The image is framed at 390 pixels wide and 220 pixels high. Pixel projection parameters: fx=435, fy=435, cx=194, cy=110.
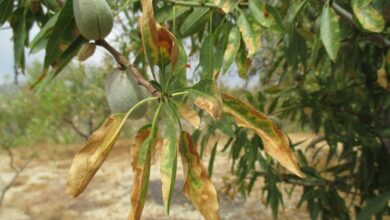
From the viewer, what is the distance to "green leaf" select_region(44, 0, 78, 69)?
1.95 feet

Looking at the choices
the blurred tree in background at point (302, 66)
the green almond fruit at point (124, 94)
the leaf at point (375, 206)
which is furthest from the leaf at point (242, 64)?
the leaf at point (375, 206)

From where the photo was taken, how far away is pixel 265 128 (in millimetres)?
489

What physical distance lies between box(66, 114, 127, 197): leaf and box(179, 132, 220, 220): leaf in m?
0.09

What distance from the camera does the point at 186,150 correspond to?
52 centimetres

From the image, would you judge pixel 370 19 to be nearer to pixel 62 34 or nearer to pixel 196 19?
pixel 196 19

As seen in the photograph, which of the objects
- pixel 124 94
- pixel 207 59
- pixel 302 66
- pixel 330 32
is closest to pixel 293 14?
pixel 330 32

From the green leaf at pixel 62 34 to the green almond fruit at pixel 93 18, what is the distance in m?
0.03

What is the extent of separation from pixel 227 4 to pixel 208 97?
288 mm

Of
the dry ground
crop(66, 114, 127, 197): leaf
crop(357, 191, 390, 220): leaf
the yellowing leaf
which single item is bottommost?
the dry ground

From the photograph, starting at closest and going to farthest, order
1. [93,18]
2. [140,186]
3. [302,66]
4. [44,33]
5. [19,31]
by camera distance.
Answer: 1. [140,186]
2. [93,18]
3. [44,33]
4. [19,31]
5. [302,66]

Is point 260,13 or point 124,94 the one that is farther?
point 260,13

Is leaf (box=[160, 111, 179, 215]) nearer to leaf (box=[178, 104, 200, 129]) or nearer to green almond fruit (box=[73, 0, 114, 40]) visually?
leaf (box=[178, 104, 200, 129])

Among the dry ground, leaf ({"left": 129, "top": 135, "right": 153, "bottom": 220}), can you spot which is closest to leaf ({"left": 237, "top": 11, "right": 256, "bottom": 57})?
leaf ({"left": 129, "top": 135, "right": 153, "bottom": 220})

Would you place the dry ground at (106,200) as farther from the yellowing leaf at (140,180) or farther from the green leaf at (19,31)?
the yellowing leaf at (140,180)
